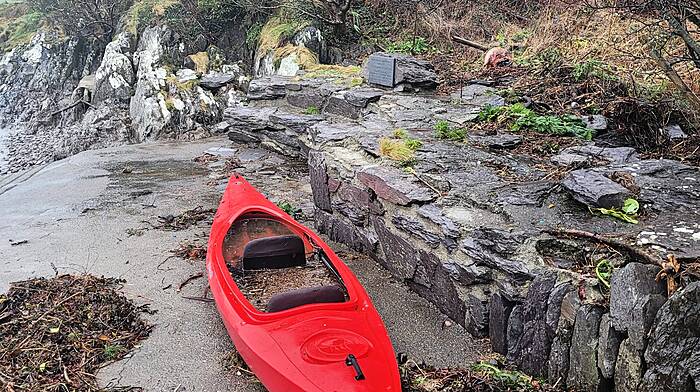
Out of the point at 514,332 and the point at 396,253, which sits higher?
→ the point at 514,332

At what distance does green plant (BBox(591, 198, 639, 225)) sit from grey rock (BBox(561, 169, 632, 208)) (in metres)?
0.03

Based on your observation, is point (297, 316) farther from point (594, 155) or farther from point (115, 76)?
point (115, 76)

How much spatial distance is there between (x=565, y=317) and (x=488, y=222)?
1.05 m

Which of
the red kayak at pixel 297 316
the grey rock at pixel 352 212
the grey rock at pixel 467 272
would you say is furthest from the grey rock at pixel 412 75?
the grey rock at pixel 467 272

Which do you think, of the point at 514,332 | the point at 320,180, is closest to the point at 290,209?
the point at 320,180

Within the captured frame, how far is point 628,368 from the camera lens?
3.07 m

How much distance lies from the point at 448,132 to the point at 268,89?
4487 mm

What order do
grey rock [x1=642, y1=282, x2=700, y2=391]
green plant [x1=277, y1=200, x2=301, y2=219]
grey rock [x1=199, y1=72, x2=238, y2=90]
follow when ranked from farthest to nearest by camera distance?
grey rock [x1=199, y1=72, x2=238, y2=90] → green plant [x1=277, y1=200, x2=301, y2=219] → grey rock [x1=642, y1=282, x2=700, y2=391]

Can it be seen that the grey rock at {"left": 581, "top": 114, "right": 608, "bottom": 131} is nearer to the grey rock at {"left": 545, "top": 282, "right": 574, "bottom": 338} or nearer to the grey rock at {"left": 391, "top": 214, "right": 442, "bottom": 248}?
the grey rock at {"left": 391, "top": 214, "right": 442, "bottom": 248}

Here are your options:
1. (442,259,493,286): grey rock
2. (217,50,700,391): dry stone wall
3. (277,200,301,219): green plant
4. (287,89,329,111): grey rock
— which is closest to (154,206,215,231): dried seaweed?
(277,200,301,219): green plant

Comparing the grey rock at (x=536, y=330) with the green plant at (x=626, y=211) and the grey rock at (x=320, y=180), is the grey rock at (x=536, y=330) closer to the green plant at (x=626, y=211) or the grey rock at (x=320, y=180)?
the green plant at (x=626, y=211)

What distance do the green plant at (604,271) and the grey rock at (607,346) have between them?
0.26m

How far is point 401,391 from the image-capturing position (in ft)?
11.8

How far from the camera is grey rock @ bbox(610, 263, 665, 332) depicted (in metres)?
3.06
